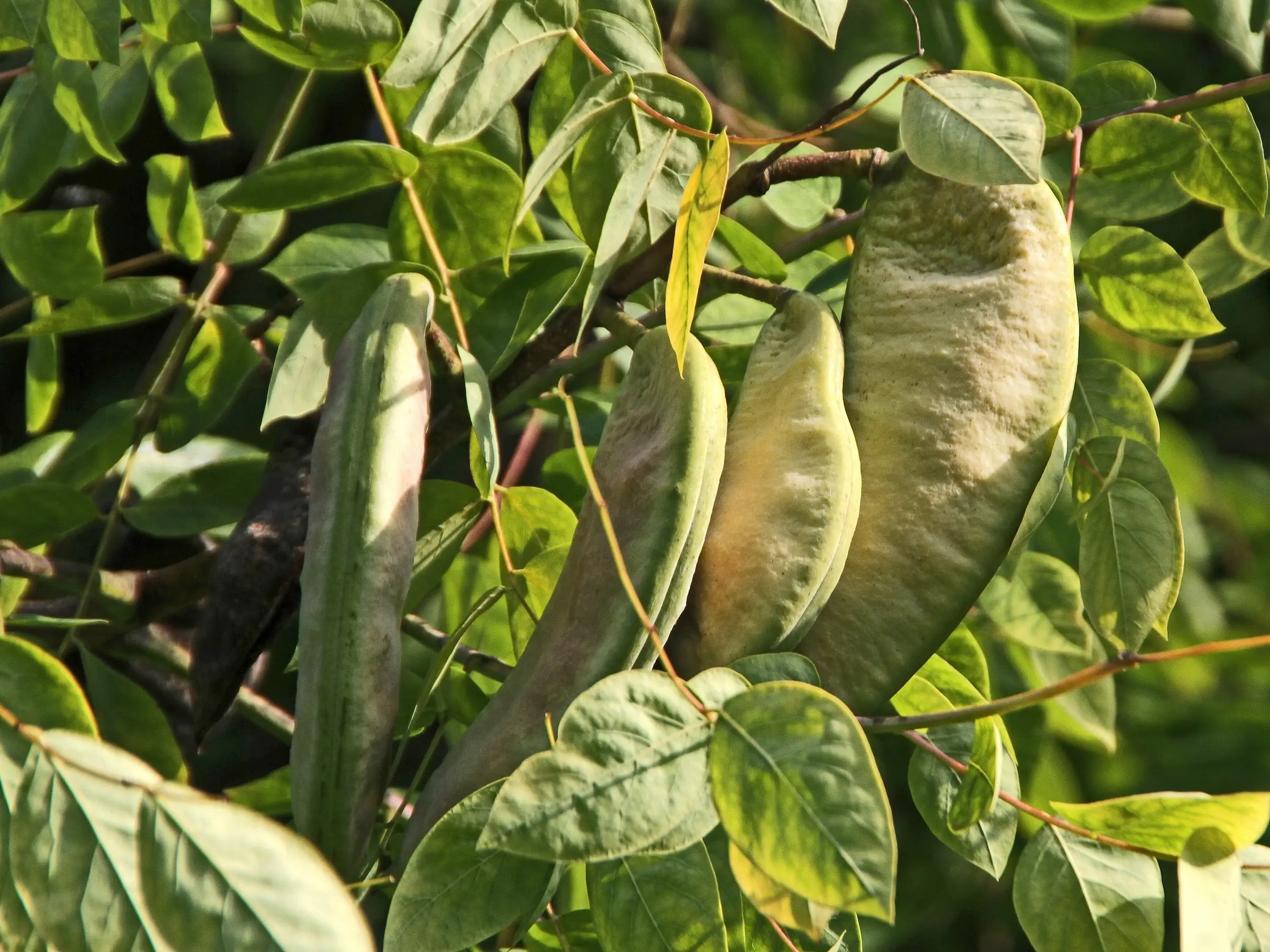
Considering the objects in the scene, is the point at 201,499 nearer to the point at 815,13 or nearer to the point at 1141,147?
the point at 815,13

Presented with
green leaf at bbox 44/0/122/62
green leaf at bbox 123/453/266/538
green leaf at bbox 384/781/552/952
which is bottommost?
green leaf at bbox 123/453/266/538

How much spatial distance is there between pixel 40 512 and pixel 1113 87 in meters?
0.70

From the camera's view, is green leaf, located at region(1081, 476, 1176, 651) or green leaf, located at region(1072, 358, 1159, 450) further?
green leaf, located at region(1072, 358, 1159, 450)

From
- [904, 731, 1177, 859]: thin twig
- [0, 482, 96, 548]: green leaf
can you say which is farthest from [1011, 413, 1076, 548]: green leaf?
[0, 482, 96, 548]: green leaf

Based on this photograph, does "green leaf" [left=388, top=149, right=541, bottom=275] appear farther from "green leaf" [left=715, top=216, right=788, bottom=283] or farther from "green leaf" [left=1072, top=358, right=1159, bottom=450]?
"green leaf" [left=1072, top=358, right=1159, bottom=450]

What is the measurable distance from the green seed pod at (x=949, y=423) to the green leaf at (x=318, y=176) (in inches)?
10.6

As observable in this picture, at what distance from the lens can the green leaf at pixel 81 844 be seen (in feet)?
1.48

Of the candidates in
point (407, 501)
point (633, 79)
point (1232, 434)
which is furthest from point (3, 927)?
point (1232, 434)

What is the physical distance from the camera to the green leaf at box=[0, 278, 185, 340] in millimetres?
800

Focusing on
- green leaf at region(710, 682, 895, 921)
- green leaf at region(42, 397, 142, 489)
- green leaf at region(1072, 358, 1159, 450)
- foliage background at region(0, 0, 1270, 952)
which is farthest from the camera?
foliage background at region(0, 0, 1270, 952)

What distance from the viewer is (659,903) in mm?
529

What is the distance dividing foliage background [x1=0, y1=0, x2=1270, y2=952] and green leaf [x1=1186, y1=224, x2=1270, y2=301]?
290 millimetres

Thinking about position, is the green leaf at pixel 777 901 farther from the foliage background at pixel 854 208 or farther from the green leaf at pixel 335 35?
the foliage background at pixel 854 208

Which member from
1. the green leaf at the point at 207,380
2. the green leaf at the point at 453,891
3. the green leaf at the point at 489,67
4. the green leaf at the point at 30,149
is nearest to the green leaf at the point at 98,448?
the green leaf at the point at 207,380
